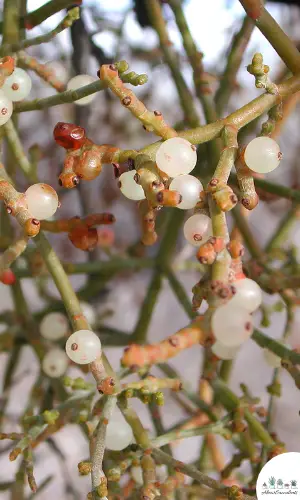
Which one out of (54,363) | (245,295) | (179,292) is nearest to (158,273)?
(179,292)

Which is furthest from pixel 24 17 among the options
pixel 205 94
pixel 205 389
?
pixel 205 389

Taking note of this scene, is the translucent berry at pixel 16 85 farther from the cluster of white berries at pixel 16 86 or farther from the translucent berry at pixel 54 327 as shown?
the translucent berry at pixel 54 327

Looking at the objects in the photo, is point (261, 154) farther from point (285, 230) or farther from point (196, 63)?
point (285, 230)

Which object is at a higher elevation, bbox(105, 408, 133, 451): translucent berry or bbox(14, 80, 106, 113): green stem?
bbox(14, 80, 106, 113): green stem

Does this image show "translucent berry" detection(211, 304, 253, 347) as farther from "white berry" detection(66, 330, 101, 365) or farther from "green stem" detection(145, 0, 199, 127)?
"green stem" detection(145, 0, 199, 127)

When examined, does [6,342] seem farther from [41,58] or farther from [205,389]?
[41,58]

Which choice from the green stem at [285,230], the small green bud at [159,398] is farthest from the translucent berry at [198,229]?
the green stem at [285,230]

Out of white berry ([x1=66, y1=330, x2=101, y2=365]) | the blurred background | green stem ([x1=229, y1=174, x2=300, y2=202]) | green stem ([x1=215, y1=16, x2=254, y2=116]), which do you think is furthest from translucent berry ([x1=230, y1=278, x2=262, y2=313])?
the blurred background

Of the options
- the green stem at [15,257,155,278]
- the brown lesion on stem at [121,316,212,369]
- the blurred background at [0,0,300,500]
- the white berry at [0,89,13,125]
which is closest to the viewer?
the brown lesion on stem at [121,316,212,369]
